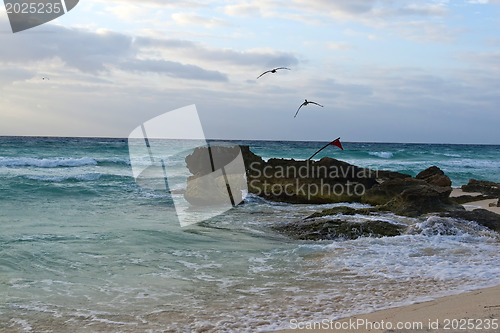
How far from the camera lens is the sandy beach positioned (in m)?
3.84

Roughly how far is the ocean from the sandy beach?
23 centimetres

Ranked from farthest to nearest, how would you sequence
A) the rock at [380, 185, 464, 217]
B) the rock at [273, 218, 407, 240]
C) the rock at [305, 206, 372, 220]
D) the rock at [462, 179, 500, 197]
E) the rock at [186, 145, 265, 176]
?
the rock at [462, 179, 500, 197]
the rock at [186, 145, 265, 176]
the rock at [380, 185, 464, 217]
the rock at [305, 206, 372, 220]
the rock at [273, 218, 407, 240]

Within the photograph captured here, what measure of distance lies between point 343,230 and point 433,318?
15.2 ft

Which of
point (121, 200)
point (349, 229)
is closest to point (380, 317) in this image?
point (349, 229)

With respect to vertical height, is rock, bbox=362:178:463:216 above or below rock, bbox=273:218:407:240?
above

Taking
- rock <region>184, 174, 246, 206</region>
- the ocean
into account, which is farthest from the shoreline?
rock <region>184, 174, 246, 206</region>

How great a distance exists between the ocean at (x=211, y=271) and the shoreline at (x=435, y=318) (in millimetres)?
230

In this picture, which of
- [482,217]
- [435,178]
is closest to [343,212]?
[482,217]

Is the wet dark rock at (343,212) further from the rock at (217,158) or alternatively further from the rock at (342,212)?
the rock at (217,158)

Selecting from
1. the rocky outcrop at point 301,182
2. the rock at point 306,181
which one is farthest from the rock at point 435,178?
the rocky outcrop at point 301,182

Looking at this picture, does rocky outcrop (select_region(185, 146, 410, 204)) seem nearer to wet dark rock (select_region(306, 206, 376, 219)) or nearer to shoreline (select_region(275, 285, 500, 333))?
wet dark rock (select_region(306, 206, 376, 219))

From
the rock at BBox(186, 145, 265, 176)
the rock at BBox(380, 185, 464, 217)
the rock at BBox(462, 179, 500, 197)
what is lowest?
the rock at BBox(462, 179, 500, 197)

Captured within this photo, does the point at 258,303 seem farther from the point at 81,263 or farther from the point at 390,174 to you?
the point at 390,174

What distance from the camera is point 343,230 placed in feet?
28.9
